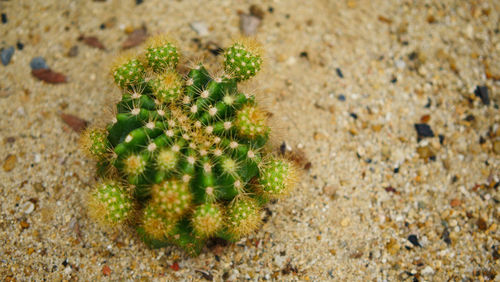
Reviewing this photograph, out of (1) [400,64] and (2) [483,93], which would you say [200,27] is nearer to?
(1) [400,64]

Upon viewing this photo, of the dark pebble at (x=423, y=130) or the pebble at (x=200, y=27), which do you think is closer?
the dark pebble at (x=423, y=130)

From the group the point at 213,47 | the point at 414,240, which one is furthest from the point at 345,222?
the point at 213,47

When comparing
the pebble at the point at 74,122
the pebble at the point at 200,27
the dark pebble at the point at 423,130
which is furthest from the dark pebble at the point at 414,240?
the pebble at the point at 74,122

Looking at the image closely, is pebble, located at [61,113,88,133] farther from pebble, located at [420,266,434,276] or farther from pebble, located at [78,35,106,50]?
pebble, located at [420,266,434,276]

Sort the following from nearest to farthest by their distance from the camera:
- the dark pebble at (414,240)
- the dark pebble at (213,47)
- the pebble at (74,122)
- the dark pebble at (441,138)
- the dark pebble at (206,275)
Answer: the dark pebble at (206,275), the dark pebble at (414,240), the pebble at (74,122), the dark pebble at (441,138), the dark pebble at (213,47)

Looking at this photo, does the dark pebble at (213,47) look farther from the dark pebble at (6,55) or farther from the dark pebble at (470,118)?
the dark pebble at (470,118)

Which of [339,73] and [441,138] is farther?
[339,73]

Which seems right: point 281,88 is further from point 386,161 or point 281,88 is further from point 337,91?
point 386,161

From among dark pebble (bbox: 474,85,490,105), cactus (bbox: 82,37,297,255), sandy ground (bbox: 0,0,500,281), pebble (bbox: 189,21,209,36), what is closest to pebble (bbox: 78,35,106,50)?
sandy ground (bbox: 0,0,500,281)
